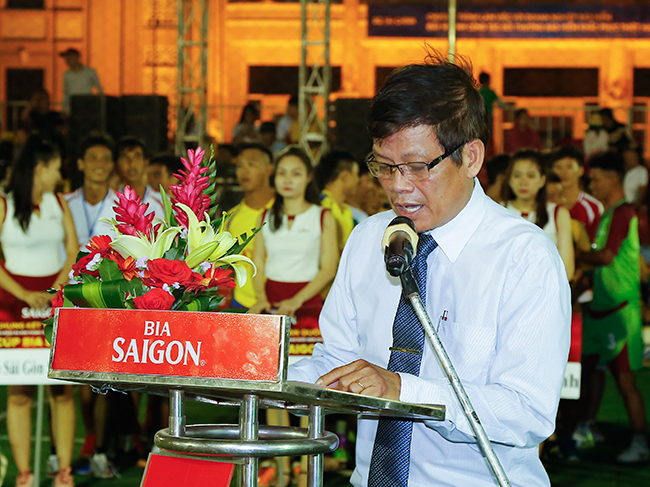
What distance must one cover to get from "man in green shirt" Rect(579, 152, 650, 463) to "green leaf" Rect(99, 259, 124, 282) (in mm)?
4320

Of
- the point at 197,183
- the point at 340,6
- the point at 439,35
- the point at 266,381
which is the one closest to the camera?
the point at 266,381

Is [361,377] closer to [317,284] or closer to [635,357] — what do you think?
[317,284]

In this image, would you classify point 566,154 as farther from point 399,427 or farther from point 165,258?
point 165,258

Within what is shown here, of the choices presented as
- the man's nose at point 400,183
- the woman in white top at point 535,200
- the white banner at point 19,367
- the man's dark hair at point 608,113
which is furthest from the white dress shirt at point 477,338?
the man's dark hair at point 608,113

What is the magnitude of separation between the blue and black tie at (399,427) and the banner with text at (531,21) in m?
14.6

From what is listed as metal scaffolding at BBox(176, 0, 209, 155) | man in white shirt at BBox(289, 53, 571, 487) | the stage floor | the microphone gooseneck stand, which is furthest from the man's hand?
metal scaffolding at BBox(176, 0, 209, 155)

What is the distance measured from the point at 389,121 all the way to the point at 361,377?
57 centimetres

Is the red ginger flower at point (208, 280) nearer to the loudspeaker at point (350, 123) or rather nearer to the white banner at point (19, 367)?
the white banner at point (19, 367)

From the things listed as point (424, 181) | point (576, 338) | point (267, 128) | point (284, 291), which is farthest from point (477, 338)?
point (267, 128)

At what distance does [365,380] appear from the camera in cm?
171

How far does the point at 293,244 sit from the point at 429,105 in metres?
3.27

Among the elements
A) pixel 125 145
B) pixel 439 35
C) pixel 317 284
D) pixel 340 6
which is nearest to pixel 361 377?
pixel 317 284

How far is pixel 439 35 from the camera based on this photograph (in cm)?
1636

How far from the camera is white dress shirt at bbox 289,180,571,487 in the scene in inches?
71.4
